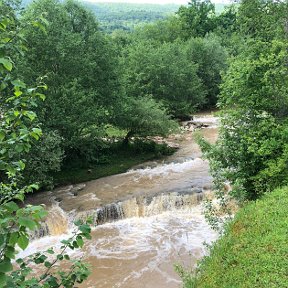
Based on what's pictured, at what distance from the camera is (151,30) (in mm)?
50656

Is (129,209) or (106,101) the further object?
(106,101)

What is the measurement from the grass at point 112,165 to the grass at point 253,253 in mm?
11850

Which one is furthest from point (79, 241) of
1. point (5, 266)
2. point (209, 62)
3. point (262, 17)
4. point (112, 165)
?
point (209, 62)

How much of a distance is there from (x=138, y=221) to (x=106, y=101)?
27.5 feet

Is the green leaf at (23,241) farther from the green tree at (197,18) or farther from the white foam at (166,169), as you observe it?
the green tree at (197,18)

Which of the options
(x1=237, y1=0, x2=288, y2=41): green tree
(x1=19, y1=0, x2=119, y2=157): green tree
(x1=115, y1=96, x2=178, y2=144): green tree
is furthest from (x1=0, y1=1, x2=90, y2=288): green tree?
(x1=115, y1=96, x2=178, y2=144): green tree

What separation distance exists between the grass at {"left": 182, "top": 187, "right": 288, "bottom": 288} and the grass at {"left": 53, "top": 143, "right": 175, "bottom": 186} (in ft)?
38.9

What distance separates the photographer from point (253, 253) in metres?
6.44

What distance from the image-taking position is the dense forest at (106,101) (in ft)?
9.02

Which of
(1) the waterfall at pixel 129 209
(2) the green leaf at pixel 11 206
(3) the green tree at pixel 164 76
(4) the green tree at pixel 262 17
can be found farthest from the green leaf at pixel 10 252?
(3) the green tree at pixel 164 76

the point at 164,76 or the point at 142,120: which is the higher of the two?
the point at 164,76

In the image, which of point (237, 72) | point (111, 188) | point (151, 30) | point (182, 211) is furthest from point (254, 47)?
point (151, 30)

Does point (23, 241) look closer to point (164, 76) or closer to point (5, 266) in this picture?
point (5, 266)

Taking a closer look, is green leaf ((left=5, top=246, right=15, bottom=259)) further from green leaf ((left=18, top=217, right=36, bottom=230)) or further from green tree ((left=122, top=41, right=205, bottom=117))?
green tree ((left=122, top=41, right=205, bottom=117))
